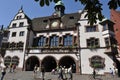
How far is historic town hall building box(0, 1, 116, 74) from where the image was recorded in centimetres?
2794

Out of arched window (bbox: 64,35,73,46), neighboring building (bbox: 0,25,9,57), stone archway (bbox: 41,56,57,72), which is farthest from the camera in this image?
neighboring building (bbox: 0,25,9,57)

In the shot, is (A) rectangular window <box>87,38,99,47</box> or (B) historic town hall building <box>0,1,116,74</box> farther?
(A) rectangular window <box>87,38,99,47</box>

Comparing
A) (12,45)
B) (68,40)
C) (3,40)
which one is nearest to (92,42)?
(68,40)

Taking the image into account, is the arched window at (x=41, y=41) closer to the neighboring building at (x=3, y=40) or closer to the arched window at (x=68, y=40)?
the arched window at (x=68, y=40)

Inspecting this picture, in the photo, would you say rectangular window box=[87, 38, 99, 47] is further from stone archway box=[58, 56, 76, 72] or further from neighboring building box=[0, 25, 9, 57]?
neighboring building box=[0, 25, 9, 57]

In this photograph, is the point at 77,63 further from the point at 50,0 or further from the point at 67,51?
the point at 50,0

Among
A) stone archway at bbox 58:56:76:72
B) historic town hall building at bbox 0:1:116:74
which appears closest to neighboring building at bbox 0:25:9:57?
historic town hall building at bbox 0:1:116:74

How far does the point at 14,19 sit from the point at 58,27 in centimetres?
1166

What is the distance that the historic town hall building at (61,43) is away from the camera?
1100 inches

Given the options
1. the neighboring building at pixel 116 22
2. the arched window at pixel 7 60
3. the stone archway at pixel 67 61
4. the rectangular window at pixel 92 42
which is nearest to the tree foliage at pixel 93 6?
the rectangular window at pixel 92 42

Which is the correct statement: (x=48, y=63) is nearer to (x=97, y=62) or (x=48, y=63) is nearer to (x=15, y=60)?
(x=15, y=60)

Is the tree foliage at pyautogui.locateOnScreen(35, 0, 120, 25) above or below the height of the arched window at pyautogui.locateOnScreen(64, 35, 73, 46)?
below

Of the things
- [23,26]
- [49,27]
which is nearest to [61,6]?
[49,27]

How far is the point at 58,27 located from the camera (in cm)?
3419
